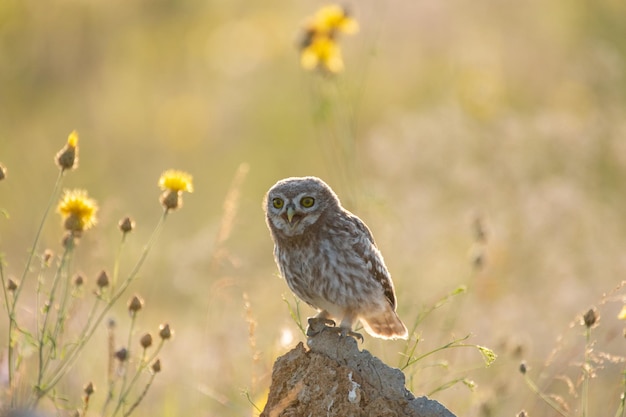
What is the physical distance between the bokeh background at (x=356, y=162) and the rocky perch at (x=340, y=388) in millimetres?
348

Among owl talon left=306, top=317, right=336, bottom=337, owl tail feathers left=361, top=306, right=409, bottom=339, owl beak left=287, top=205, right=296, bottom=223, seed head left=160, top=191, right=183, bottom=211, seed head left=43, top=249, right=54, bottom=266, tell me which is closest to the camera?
seed head left=43, top=249, right=54, bottom=266

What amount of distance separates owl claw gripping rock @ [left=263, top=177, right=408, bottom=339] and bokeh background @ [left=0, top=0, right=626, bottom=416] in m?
0.37

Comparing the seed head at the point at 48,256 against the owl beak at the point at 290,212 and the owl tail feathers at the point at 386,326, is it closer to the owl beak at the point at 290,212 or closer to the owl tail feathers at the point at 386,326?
the owl beak at the point at 290,212

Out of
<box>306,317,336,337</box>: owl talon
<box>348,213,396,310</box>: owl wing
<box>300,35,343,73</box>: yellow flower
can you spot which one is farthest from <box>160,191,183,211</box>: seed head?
<box>300,35,343,73</box>: yellow flower

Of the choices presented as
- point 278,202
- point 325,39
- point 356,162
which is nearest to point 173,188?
point 278,202

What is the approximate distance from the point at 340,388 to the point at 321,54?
11.5 feet

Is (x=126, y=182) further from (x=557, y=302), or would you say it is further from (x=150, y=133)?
(x=557, y=302)

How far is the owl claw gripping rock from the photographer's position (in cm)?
536

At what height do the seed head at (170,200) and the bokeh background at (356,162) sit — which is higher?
the bokeh background at (356,162)

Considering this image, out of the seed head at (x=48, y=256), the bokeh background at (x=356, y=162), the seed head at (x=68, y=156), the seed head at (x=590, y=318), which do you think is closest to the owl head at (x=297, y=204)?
the bokeh background at (x=356, y=162)

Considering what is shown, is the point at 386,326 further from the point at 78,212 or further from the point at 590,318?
the point at 78,212

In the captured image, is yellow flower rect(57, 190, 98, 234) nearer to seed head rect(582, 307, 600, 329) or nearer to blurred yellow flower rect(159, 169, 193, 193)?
blurred yellow flower rect(159, 169, 193, 193)

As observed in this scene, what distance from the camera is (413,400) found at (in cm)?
439

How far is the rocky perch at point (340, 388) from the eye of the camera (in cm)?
438
